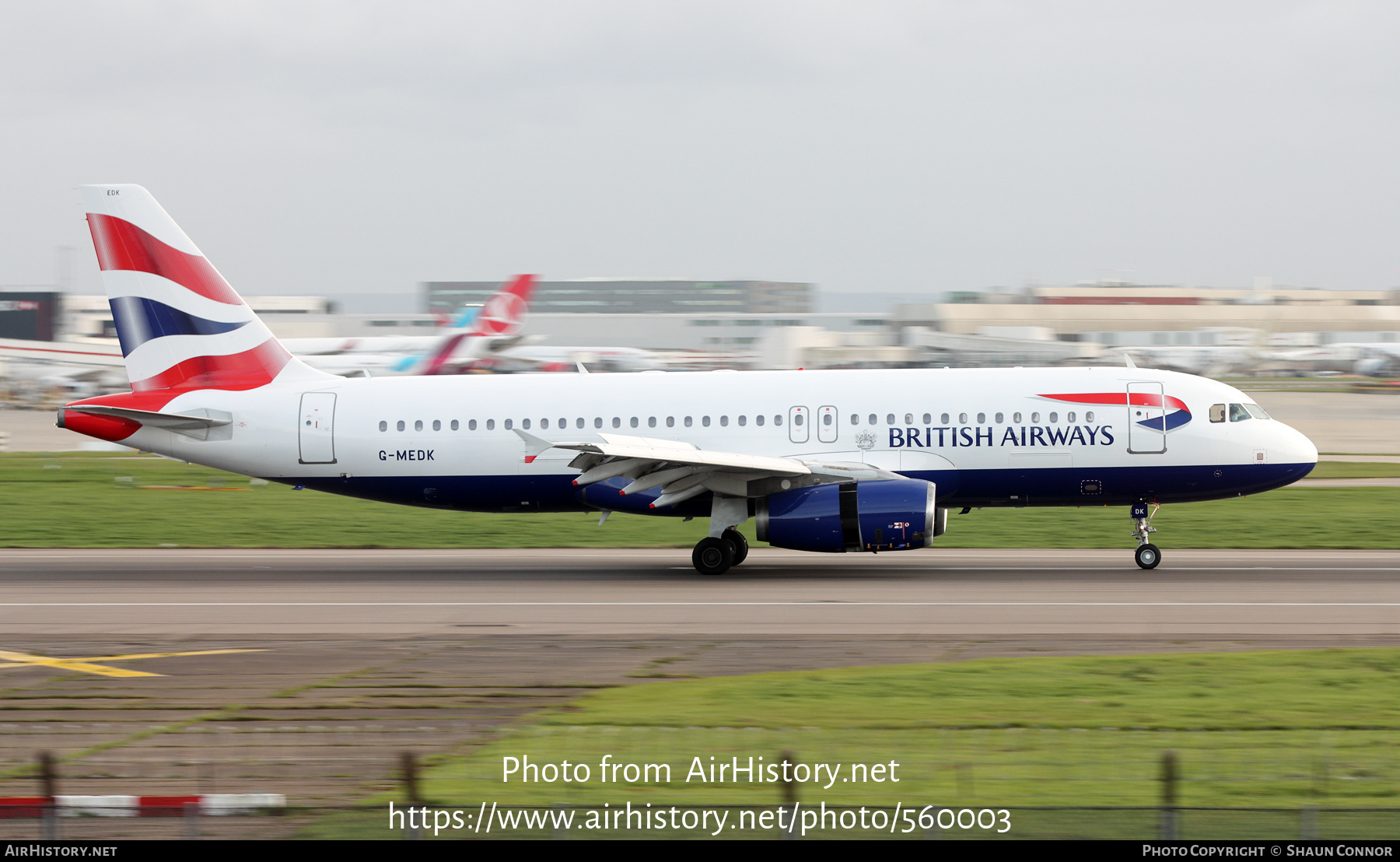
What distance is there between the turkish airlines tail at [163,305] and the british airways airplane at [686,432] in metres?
0.03

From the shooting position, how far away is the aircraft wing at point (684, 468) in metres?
22.0

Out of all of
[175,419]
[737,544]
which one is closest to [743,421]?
[737,544]

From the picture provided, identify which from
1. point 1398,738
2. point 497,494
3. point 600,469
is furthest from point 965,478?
point 1398,738

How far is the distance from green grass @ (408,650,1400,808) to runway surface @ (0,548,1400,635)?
2953 mm

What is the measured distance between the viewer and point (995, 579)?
22328 millimetres

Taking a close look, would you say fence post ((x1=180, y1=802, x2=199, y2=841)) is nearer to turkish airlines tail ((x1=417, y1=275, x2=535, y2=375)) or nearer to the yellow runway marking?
the yellow runway marking

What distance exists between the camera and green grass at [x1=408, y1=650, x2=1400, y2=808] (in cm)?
866

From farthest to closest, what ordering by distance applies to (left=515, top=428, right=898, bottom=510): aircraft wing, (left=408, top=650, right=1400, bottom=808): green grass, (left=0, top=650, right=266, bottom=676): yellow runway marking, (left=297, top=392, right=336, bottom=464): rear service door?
(left=297, top=392, right=336, bottom=464): rear service door < (left=515, top=428, right=898, bottom=510): aircraft wing < (left=0, top=650, right=266, bottom=676): yellow runway marking < (left=408, top=650, right=1400, bottom=808): green grass

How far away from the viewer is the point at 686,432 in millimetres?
24469

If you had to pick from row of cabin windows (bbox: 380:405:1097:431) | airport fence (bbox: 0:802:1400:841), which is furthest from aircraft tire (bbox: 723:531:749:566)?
airport fence (bbox: 0:802:1400:841)

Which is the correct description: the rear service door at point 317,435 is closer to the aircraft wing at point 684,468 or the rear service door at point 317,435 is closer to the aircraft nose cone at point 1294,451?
the aircraft wing at point 684,468

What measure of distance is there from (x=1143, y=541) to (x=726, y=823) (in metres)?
18.7

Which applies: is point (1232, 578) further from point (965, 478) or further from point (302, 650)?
point (302, 650)

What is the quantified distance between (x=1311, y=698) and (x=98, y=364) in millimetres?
89528
